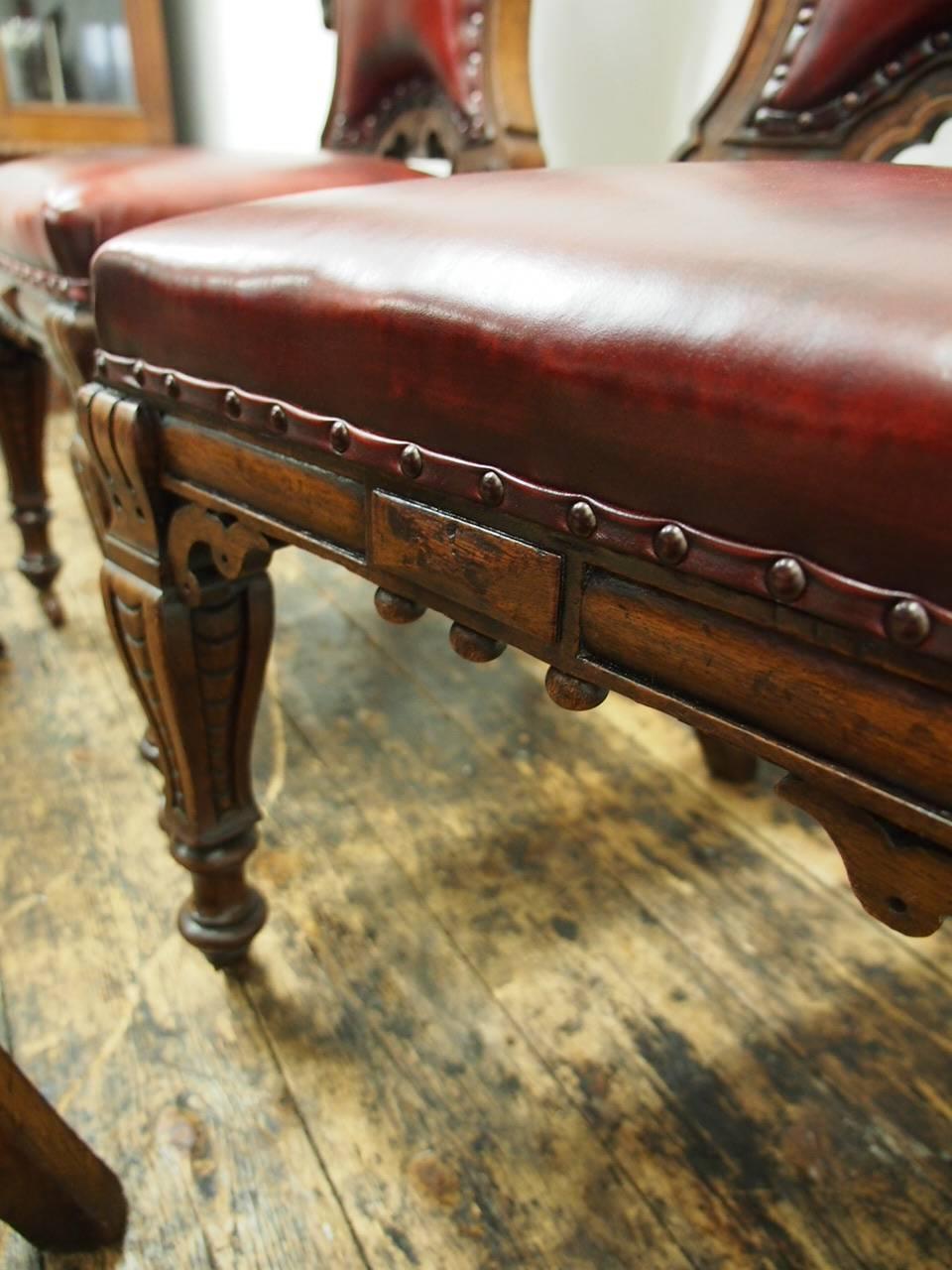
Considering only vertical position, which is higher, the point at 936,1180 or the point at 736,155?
the point at 736,155

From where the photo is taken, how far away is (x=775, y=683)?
29cm

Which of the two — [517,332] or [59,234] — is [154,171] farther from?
[517,332]

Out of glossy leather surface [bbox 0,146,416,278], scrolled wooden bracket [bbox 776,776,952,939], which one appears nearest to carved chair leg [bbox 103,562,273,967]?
glossy leather surface [bbox 0,146,416,278]

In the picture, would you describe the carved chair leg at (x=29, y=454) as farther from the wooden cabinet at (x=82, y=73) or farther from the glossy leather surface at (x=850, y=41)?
the wooden cabinet at (x=82, y=73)

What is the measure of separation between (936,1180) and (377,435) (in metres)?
0.54

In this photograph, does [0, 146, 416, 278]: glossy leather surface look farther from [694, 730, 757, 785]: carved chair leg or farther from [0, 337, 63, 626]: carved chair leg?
[694, 730, 757, 785]: carved chair leg

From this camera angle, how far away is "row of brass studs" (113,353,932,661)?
25 centimetres

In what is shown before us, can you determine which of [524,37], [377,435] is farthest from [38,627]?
[377,435]

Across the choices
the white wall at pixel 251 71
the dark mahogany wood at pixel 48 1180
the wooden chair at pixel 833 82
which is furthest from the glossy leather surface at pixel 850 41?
the white wall at pixel 251 71

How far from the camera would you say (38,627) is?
4.07ft

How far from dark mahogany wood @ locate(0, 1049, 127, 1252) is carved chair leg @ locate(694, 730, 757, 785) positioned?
61cm

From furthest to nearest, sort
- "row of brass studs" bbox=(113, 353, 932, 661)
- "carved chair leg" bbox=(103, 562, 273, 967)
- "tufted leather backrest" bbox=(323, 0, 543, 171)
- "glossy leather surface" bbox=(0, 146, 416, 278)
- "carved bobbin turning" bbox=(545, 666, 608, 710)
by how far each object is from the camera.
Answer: "tufted leather backrest" bbox=(323, 0, 543, 171)
"glossy leather surface" bbox=(0, 146, 416, 278)
"carved chair leg" bbox=(103, 562, 273, 967)
"carved bobbin turning" bbox=(545, 666, 608, 710)
"row of brass studs" bbox=(113, 353, 932, 661)

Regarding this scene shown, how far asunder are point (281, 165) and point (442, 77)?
0.17 metres

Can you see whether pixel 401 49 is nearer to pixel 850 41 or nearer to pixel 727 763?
pixel 850 41
